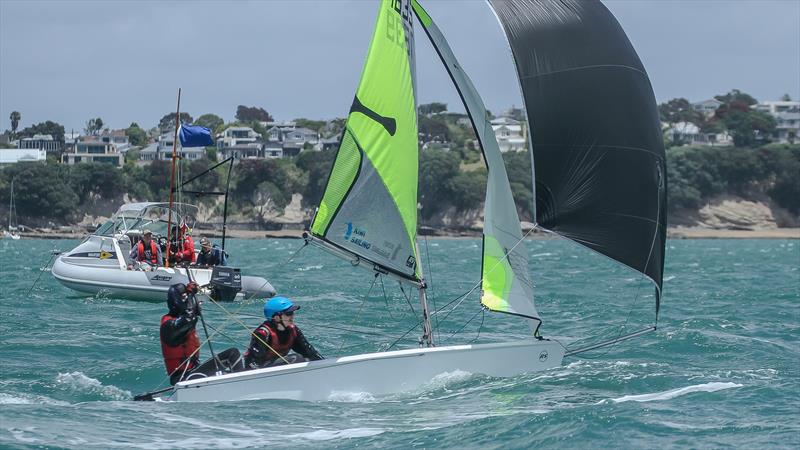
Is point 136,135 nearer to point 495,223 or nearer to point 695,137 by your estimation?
point 695,137

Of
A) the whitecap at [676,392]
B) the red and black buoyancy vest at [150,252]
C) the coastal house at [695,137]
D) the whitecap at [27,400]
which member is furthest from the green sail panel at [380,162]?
the coastal house at [695,137]

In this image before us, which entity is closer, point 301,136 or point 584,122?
point 584,122

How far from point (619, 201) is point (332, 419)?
13.5 ft

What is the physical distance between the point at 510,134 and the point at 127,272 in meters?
148

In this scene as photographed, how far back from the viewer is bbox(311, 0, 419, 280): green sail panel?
45.6 feet

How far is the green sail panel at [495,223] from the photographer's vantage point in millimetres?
14070

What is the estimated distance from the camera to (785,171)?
129 m

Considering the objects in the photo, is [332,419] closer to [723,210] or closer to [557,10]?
[557,10]

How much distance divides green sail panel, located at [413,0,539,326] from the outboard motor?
37.7 ft

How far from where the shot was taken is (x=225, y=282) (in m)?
25.0

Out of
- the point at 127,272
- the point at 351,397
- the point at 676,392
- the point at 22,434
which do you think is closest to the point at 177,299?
the point at 351,397

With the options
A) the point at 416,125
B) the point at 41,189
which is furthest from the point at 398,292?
A: the point at 41,189

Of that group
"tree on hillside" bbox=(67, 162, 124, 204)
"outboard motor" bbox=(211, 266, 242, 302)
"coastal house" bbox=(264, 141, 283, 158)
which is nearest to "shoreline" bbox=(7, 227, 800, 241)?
"tree on hillside" bbox=(67, 162, 124, 204)

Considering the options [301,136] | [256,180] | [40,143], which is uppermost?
[301,136]
